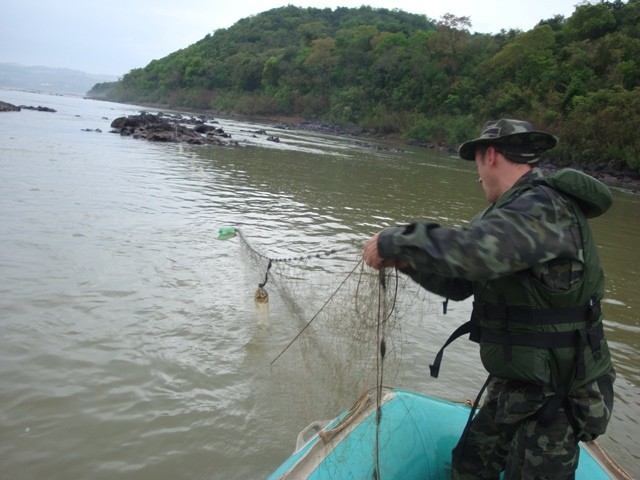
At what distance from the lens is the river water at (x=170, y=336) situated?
403cm

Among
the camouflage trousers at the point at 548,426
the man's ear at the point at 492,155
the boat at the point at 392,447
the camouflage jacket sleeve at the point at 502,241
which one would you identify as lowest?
the boat at the point at 392,447

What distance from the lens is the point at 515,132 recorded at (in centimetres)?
229

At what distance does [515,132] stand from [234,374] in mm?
4041

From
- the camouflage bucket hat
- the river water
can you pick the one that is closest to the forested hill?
the river water

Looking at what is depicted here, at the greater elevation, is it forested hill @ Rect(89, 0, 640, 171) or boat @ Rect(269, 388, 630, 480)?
forested hill @ Rect(89, 0, 640, 171)

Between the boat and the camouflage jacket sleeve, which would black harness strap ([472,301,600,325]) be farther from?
the boat

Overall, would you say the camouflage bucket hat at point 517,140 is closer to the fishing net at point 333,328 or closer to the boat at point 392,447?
the fishing net at point 333,328

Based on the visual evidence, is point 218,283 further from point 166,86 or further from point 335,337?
point 166,86

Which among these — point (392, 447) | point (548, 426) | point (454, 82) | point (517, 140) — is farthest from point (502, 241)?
Answer: point (454, 82)

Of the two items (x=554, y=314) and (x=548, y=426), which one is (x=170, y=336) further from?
(x=554, y=314)

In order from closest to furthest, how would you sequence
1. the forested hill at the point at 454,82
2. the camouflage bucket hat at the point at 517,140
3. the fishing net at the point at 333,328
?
the camouflage bucket hat at the point at 517,140, the fishing net at the point at 333,328, the forested hill at the point at 454,82

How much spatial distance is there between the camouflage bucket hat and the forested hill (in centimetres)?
3739

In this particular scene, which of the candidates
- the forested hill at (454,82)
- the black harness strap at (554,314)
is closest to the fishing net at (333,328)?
the black harness strap at (554,314)

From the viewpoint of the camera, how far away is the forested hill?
129 feet
